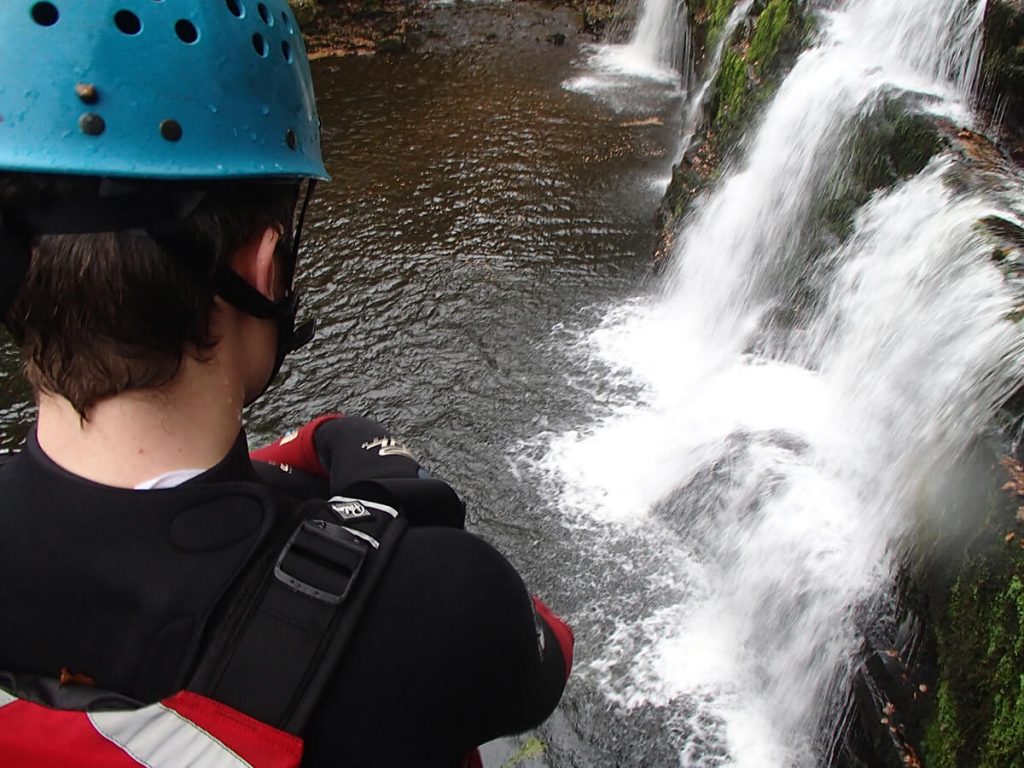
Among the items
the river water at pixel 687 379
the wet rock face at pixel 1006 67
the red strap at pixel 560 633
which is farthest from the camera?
the wet rock face at pixel 1006 67

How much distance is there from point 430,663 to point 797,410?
4.58 m

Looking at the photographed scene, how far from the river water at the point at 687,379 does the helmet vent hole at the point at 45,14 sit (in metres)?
3.58

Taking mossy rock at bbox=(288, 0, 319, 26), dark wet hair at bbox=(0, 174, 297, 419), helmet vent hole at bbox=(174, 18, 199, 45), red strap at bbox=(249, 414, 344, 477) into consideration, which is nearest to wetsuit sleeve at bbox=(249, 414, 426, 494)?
red strap at bbox=(249, 414, 344, 477)

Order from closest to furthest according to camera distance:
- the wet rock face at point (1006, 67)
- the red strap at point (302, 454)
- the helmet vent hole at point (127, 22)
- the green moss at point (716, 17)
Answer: the helmet vent hole at point (127, 22), the red strap at point (302, 454), the wet rock face at point (1006, 67), the green moss at point (716, 17)

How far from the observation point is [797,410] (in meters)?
5.17

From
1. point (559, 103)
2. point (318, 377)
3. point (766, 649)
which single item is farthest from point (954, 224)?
point (559, 103)

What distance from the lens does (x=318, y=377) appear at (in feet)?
21.0

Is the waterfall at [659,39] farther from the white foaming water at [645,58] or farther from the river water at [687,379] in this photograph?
the river water at [687,379]

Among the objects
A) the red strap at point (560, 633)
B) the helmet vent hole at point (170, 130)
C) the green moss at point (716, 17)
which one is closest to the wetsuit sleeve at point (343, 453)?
the red strap at point (560, 633)

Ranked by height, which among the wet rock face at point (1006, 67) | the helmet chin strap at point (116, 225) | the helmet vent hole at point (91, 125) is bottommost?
the helmet chin strap at point (116, 225)

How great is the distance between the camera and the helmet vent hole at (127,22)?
3.75 ft

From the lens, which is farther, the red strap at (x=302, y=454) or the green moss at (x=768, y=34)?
the green moss at (x=768, y=34)

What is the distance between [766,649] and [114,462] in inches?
150

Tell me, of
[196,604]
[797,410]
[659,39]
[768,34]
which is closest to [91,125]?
[196,604]
